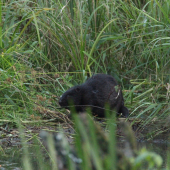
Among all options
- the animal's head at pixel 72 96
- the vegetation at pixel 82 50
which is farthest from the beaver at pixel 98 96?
the vegetation at pixel 82 50

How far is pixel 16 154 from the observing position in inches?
121

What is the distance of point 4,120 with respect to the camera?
3717 millimetres

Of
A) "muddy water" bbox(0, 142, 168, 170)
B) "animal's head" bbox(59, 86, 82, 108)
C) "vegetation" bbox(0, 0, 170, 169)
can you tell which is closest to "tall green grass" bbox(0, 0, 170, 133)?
"vegetation" bbox(0, 0, 170, 169)

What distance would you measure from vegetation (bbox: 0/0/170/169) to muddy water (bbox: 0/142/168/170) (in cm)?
61

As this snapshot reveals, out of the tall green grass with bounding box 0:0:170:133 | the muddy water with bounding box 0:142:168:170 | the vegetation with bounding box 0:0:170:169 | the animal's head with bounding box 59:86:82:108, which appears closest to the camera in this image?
the muddy water with bounding box 0:142:168:170

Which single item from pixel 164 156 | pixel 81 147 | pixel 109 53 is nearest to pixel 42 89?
pixel 109 53

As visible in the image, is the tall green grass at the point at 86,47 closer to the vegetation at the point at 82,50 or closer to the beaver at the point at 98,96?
the vegetation at the point at 82,50

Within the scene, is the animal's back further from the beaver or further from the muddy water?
the muddy water

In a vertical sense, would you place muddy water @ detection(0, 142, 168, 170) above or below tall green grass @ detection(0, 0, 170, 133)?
below

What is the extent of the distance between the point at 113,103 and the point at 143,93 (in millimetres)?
382

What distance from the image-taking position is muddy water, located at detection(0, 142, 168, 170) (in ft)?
8.80

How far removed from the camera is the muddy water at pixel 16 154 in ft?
8.80

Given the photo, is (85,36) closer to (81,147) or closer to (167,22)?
(167,22)

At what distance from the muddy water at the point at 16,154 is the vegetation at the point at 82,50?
0.61 meters
